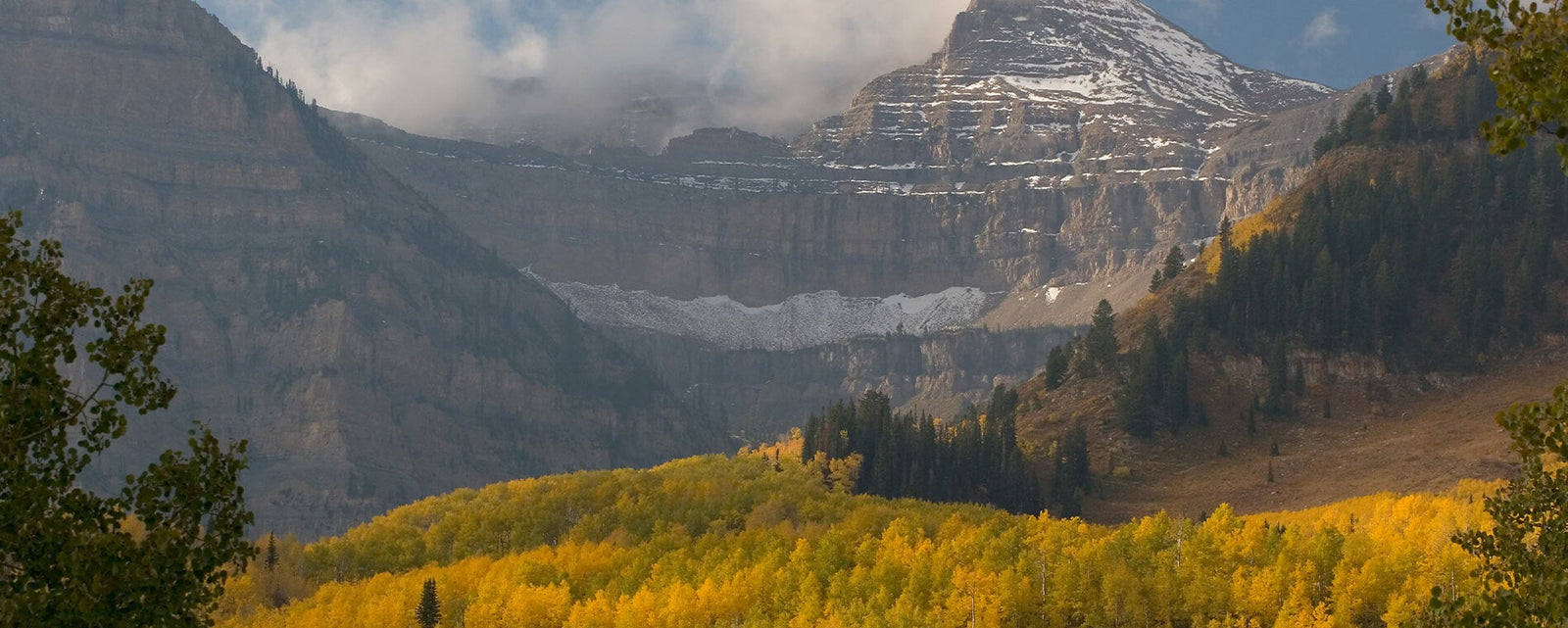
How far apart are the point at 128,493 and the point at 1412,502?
151494mm

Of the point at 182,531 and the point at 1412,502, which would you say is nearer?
the point at 182,531

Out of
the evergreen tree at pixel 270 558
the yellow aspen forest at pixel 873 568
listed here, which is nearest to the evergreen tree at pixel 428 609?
the yellow aspen forest at pixel 873 568

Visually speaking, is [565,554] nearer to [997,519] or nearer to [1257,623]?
[997,519]

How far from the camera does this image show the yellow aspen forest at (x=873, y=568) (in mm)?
120688

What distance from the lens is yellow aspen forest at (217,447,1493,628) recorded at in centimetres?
12069

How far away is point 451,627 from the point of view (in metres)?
138

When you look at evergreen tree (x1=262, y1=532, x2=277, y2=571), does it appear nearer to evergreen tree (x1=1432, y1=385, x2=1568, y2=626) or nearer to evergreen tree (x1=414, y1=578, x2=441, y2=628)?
evergreen tree (x1=414, y1=578, x2=441, y2=628)

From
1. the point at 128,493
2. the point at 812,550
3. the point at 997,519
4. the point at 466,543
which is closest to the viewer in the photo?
the point at 128,493

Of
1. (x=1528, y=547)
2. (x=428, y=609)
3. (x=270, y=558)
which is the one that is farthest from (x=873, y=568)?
(x=1528, y=547)

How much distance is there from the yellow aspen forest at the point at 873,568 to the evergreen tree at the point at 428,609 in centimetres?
308

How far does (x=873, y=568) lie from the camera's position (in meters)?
138

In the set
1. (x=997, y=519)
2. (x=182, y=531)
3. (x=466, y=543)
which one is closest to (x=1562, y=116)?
(x=182, y=531)

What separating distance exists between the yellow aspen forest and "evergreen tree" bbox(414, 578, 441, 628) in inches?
121

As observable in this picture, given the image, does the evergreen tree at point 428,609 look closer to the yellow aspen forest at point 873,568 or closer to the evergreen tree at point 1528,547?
the yellow aspen forest at point 873,568
